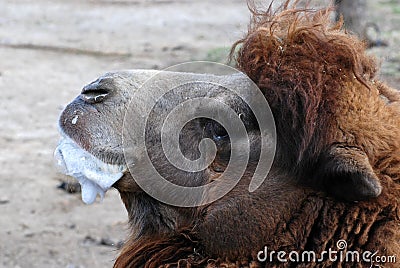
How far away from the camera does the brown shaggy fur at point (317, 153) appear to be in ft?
11.3

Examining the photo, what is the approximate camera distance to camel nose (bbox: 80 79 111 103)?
3709 mm

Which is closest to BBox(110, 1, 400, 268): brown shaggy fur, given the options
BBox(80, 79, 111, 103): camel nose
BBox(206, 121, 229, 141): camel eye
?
BBox(206, 121, 229, 141): camel eye

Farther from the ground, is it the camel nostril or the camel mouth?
the camel nostril

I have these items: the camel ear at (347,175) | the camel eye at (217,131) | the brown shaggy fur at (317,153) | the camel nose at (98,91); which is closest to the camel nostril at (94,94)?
the camel nose at (98,91)

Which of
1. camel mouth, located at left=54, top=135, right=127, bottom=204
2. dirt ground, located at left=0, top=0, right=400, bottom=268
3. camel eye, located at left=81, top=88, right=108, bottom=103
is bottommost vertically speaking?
dirt ground, located at left=0, top=0, right=400, bottom=268

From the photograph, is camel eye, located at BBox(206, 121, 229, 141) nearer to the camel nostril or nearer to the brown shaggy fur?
the brown shaggy fur

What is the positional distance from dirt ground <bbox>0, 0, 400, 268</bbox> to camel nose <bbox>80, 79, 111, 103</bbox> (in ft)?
4.12

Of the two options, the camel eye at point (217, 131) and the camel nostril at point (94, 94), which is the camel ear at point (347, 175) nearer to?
the camel eye at point (217, 131)

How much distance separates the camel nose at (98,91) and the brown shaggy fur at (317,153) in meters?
0.69

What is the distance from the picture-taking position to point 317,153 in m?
3.52

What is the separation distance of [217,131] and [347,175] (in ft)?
2.43

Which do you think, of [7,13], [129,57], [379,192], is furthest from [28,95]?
[379,192]

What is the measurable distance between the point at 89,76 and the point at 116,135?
9.47m

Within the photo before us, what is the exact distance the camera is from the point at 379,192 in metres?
3.32
